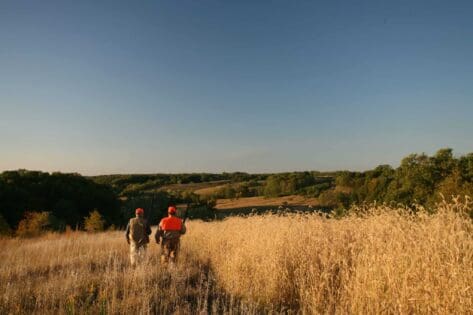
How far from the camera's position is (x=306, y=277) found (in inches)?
285

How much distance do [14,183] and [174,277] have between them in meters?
40.0

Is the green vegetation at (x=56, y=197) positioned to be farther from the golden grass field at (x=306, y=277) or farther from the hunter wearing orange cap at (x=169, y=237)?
the golden grass field at (x=306, y=277)

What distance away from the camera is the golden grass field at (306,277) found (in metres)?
5.18

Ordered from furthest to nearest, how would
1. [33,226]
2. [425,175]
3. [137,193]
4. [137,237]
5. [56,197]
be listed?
1. [137,193]
2. [56,197]
3. [425,175]
4. [33,226]
5. [137,237]

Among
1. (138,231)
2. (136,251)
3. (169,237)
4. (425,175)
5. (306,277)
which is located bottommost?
(136,251)

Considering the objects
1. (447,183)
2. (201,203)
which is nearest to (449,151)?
(447,183)

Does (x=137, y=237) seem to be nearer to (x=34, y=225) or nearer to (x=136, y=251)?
(x=136, y=251)

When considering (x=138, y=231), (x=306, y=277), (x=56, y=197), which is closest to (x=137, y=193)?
(x=56, y=197)

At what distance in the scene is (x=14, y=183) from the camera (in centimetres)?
4106

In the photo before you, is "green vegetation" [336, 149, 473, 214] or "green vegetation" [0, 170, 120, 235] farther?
"green vegetation" [0, 170, 120, 235]

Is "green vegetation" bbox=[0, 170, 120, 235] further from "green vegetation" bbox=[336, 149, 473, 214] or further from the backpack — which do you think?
"green vegetation" bbox=[336, 149, 473, 214]

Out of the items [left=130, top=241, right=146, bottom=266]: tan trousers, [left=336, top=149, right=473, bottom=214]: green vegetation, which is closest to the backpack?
[left=130, top=241, right=146, bottom=266]: tan trousers

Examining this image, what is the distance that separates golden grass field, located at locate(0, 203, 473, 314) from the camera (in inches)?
204

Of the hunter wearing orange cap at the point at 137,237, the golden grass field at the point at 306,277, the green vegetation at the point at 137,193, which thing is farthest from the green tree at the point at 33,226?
the hunter wearing orange cap at the point at 137,237
